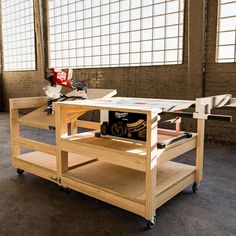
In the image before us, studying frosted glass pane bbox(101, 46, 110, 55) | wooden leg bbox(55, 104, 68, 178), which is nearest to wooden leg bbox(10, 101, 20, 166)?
wooden leg bbox(55, 104, 68, 178)

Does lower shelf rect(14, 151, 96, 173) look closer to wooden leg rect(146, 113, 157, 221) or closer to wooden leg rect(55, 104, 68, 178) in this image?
wooden leg rect(55, 104, 68, 178)

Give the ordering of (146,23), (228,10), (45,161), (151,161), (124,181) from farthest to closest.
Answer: (146,23) < (228,10) < (45,161) < (124,181) < (151,161)

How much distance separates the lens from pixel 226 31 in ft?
12.6

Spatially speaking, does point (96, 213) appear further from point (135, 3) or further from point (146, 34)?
point (135, 3)

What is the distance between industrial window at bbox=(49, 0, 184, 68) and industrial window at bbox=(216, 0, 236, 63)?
0.62m

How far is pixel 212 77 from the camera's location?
3975mm

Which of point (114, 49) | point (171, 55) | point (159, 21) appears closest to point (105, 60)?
point (114, 49)

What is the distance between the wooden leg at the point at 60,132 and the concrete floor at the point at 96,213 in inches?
9.8

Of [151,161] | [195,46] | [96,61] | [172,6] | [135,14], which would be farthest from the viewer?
[96,61]

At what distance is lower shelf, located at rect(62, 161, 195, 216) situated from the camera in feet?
5.67

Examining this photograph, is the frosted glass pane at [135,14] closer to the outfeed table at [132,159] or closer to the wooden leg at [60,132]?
the outfeed table at [132,159]

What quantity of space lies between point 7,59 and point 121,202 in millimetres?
7486

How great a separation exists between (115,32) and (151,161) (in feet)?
13.7

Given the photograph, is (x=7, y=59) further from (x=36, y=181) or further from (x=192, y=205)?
(x=192, y=205)
